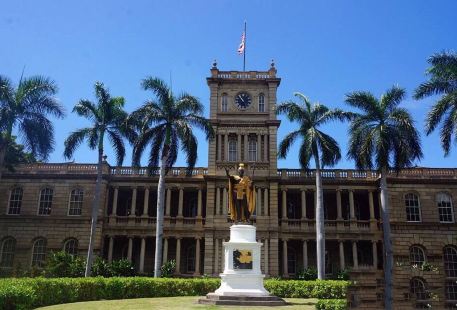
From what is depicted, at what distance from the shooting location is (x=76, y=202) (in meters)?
38.2

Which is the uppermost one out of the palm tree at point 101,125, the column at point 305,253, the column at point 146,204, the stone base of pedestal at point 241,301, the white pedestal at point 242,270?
the palm tree at point 101,125

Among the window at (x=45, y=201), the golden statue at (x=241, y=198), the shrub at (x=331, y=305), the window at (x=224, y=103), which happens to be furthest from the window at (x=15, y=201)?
the shrub at (x=331, y=305)

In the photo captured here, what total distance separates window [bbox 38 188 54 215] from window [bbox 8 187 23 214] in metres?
1.77

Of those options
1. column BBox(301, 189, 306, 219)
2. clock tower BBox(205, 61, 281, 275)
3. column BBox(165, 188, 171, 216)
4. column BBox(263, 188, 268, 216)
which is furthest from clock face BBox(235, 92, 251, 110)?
column BBox(165, 188, 171, 216)

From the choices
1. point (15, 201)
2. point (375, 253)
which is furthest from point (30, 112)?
point (375, 253)

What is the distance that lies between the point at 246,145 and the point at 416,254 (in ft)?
51.7

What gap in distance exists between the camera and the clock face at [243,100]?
1548 inches

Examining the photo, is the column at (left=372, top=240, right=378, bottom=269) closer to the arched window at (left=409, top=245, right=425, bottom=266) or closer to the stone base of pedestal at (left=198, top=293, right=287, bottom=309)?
the arched window at (left=409, top=245, right=425, bottom=266)

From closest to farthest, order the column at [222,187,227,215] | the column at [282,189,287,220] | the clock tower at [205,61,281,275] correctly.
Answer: the clock tower at [205,61,281,275]
the column at [222,187,227,215]
the column at [282,189,287,220]

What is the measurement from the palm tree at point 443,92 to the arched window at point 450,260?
16204mm

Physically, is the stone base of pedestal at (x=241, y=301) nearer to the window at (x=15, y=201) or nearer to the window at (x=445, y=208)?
the window at (x=445, y=208)

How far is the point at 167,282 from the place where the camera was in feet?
80.4

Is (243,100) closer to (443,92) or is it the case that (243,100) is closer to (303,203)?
(303,203)

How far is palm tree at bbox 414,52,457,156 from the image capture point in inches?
896
